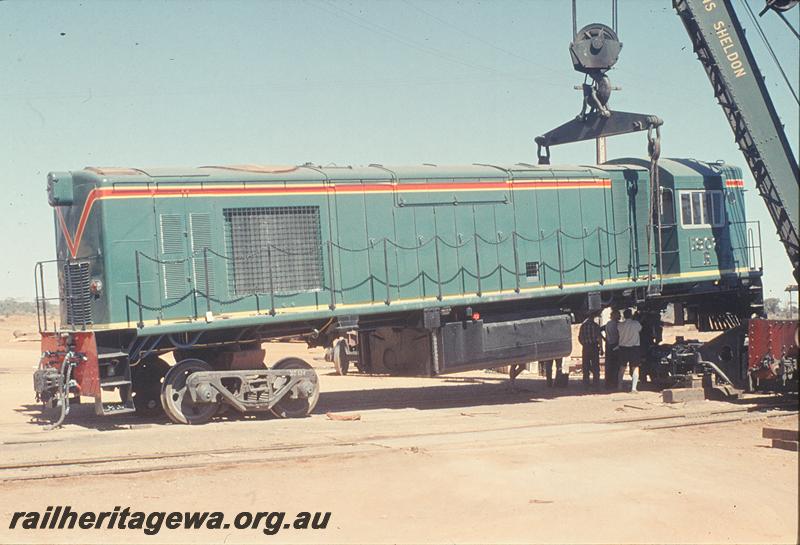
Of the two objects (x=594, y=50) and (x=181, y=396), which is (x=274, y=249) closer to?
(x=181, y=396)

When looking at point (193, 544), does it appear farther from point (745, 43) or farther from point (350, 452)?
point (745, 43)

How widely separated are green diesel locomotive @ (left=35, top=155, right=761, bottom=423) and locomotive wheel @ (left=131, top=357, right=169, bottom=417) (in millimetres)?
24

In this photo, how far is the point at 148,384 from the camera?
→ 16.5 metres

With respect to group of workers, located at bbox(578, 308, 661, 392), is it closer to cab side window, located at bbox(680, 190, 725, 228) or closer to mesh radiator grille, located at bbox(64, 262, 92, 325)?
cab side window, located at bbox(680, 190, 725, 228)

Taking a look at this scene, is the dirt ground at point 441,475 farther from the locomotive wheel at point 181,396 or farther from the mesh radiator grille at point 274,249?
the mesh radiator grille at point 274,249

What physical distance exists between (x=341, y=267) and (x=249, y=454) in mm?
4813

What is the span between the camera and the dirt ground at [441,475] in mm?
8852

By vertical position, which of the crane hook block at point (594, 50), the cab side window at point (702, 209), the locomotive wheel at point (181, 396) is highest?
the crane hook block at point (594, 50)

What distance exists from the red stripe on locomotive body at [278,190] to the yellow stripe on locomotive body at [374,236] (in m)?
0.02

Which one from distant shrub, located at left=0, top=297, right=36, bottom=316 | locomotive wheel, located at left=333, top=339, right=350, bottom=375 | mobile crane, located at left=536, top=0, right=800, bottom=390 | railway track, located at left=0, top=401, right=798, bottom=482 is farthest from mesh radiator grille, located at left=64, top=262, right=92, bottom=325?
distant shrub, located at left=0, top=297, right=36, bottom=316

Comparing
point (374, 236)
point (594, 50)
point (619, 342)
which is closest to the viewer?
point (374, 236)

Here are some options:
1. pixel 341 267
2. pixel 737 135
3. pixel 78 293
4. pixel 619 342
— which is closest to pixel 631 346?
pixel 619 342

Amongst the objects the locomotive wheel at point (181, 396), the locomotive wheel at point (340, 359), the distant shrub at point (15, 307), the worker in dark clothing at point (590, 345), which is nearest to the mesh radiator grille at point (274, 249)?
the locomotive wheel at point (181, 396)

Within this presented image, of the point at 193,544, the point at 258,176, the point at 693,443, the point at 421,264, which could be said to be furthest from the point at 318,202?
the point at 193,544
